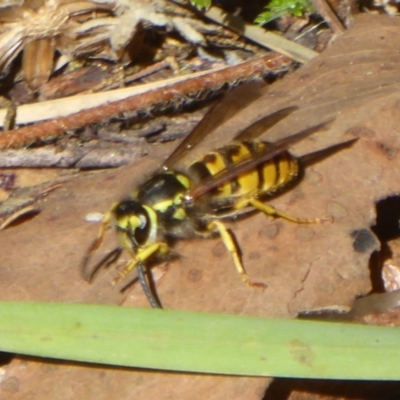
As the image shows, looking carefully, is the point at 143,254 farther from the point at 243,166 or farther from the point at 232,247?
the point at 243,166

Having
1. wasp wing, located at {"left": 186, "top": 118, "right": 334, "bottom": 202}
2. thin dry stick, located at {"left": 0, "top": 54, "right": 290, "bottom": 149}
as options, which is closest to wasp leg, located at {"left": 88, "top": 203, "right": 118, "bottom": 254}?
wasp wing, located at {"left": 186, "top": 118, "right": 334, "bottom": 202}

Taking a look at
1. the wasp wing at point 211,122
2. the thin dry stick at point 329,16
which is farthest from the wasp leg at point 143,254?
the thin dry stick at point 329,16

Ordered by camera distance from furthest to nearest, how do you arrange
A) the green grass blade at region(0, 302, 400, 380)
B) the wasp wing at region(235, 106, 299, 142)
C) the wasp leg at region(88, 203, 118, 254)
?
the wasp wing at region(235, 106, 299, 142), the wasp leg at region(88, 203, 118, 254), the green grass blade at region(0, 302, 400, 380)

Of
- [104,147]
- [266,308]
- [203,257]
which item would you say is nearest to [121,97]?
[104,147]

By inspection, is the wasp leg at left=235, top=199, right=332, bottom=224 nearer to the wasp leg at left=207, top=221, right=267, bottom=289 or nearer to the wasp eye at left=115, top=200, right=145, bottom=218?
the wasp leg at left=207, top=221, right=267, bottom=289

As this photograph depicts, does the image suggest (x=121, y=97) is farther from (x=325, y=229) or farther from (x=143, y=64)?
(x=325, y=229)

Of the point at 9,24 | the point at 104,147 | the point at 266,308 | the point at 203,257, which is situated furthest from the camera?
the point at 9,24
